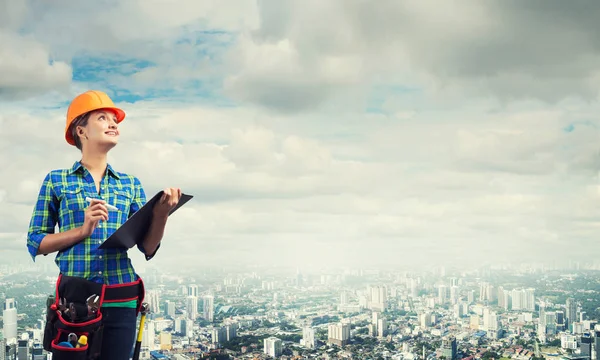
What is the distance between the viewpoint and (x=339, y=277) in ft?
42.9

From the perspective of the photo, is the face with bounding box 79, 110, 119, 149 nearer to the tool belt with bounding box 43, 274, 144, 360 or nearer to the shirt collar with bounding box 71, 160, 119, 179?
the shirt collar with bounding box 71, 160, 119, 179

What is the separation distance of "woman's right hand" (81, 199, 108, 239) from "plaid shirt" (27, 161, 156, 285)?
0.25 ft

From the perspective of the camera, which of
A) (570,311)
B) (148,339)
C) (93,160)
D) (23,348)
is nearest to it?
(93,160)

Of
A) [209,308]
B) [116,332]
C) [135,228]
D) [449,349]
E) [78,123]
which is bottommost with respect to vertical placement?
[449,349]

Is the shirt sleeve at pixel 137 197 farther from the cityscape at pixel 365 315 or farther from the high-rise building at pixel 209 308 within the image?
the high-rise building at pixel 209 308

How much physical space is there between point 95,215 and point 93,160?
0.25m

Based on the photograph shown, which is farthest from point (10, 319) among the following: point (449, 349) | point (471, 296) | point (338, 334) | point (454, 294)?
point (471, 296)

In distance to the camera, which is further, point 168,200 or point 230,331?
point 230,331

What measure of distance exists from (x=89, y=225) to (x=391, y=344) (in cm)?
921

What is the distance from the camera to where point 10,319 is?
503 centimetres

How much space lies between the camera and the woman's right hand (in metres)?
1.43

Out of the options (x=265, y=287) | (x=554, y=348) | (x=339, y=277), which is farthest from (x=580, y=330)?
(x=265, y=287)

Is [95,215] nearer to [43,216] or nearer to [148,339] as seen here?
[43,216]

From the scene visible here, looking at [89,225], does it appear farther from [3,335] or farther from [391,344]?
[391,344]
